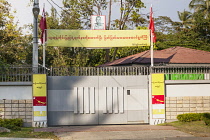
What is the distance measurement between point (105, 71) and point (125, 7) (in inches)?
593

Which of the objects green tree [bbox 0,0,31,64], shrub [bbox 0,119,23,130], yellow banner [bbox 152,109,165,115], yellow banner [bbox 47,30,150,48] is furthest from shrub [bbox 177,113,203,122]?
green tree [bbox 0,0,31,64]

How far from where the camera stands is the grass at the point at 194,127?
1316cm

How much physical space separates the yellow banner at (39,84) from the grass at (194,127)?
221 inches

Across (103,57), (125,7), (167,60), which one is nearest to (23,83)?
(167,60)

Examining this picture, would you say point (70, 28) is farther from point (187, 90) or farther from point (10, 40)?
point (187, 90)

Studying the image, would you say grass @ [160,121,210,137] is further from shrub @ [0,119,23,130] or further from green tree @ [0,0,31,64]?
green tree @ [0,0,31,64]

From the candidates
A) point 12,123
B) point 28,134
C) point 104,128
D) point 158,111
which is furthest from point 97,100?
point 28,134

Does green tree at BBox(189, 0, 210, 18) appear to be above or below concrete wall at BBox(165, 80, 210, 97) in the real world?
above

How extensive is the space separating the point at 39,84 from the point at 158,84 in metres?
5.19

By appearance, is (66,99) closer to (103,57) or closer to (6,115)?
(6,115)

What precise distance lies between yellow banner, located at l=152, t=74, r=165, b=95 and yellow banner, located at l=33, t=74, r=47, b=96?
4795 millimetres

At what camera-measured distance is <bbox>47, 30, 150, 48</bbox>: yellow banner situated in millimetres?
16234

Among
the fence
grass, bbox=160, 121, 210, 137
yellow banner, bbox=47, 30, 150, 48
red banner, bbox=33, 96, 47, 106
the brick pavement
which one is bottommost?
the brick pavement

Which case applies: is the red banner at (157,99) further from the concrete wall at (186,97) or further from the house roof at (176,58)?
the house roof at (176,58)
